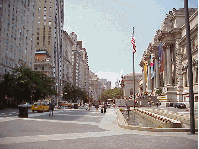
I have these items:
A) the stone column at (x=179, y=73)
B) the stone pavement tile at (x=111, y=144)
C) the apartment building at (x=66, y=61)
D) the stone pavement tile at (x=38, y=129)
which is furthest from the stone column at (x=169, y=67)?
the apartment building at (x=66, y=61)

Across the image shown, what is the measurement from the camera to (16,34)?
68312 mm

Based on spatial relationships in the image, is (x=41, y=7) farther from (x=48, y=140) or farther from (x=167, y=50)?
(x=48, y=140)

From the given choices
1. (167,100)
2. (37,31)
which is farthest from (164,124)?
(37,31)

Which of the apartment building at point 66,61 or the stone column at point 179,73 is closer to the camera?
the stone column at point 179,73

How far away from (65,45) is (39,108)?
345ft

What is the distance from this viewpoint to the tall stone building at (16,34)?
60594mm

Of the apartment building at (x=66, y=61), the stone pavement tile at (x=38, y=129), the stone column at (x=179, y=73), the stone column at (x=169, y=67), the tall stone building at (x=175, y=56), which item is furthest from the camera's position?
the apartment building at (x=66, y=61)

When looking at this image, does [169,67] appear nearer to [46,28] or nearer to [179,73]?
[179,73]

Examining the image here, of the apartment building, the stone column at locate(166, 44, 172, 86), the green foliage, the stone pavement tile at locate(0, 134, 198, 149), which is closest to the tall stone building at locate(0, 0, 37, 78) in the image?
the stone column at locate(166, 44, 172, 86)

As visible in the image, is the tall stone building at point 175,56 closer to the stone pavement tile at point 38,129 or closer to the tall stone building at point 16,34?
the tall stone building at point 16,34

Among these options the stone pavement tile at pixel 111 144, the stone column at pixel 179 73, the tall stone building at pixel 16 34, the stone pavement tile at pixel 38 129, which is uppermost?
the tall stone building at pixel 16 34

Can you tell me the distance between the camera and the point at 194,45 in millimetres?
56531

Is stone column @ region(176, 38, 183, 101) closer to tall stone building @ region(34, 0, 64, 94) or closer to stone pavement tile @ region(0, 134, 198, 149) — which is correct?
stone pavement tile @ region(0, 134, 198, 149)

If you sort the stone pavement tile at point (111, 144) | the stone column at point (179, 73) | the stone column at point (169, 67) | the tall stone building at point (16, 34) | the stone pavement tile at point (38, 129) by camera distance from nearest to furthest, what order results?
the stone pavement tile at point (111, 144) → the stone pavement tile at point (38, 129) → the tall stone building at point (16, 34) → the stone column at point (179, 73) → the stone column at point (169, 67)
